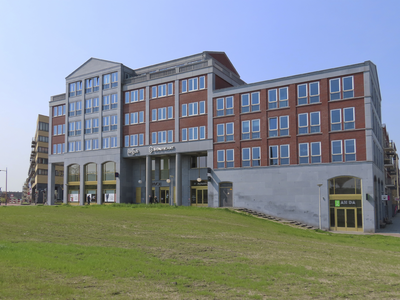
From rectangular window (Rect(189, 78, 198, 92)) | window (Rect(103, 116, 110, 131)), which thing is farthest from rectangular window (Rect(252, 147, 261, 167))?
window (Rect(103, 116, 110, 131))

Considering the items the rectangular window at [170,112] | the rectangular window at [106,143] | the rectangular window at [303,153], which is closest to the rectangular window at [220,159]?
the rectangular window at [170,112]

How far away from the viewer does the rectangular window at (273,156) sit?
44062 mm

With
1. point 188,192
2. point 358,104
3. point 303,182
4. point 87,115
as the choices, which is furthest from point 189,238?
point 87,115

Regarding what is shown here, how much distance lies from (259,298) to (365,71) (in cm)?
3552

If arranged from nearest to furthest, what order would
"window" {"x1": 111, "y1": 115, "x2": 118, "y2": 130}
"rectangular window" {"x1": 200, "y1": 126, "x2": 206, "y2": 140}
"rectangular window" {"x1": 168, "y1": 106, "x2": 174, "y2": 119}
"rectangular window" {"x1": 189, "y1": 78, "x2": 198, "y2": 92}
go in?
"rectangular window" {"x1": 200, "y1": 126, "x2": 206, "y2": 140}, "rectangular window" {"x1": 189, "y1": 78, "x2": 198, "y2": 92}, "rectangular window" {"x1": 168, "y1": 106, "x2": 174, "y2": 119}, "window" {"x1": 111, "y1": 115, "x2": 118, "y2": 130}

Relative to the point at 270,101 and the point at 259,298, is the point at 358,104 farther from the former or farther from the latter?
the point at 259,298

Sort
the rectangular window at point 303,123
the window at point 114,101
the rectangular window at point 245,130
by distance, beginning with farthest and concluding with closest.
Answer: the window at point 114,101 → the rectangular window at point 245,130 → the rectangular window at point 303,123

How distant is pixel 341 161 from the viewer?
39844 millimetres

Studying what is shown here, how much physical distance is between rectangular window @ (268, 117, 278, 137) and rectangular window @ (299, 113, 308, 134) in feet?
9.46

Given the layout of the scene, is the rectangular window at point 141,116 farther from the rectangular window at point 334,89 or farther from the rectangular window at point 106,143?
the rectangular window at point 334,89

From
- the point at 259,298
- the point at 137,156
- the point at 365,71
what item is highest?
the point at 365,71

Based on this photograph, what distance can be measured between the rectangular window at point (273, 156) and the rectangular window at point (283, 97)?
506 cm

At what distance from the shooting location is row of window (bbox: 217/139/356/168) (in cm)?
3975

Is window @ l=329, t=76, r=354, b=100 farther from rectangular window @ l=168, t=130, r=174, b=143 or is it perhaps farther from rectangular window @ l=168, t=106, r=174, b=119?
rectangular window @ l=168, t=130, r=174, b=143
